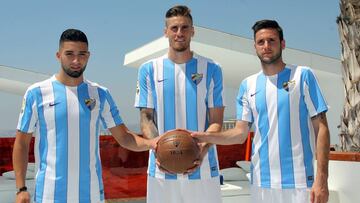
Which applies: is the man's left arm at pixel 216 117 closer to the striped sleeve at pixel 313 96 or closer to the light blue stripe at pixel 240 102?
the light blue stripe at pixel 240 102

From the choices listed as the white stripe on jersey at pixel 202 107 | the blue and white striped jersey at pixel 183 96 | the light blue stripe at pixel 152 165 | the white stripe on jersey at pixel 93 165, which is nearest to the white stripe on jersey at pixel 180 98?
the blue and white striped jersey at pixel 183 96

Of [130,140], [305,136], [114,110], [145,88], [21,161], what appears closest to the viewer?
[21,161]

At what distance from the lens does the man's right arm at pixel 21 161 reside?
3.21m

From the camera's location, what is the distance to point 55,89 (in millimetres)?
3369

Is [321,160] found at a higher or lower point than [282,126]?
lower

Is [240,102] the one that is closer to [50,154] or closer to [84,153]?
[84,153]

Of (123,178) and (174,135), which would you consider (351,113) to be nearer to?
(174,135)

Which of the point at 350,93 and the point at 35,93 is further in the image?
the point at 350,93

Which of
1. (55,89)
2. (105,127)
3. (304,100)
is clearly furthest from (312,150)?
(55,89)

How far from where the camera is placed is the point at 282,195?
347cm

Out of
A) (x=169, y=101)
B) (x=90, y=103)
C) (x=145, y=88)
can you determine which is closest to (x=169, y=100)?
(x=169, y=101)

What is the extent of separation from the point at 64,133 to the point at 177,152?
2.84 ft

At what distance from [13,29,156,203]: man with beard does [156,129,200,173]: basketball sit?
20.6 inches

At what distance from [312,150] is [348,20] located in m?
2.30
